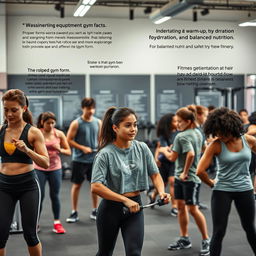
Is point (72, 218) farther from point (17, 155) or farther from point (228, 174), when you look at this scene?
point (228, 174)

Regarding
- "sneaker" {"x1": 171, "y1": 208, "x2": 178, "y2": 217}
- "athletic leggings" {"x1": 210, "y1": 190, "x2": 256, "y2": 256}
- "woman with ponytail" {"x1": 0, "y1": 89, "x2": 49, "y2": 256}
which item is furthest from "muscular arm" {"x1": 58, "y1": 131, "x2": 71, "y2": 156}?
"athletic leggings" {"x1": 210, "y1": 190, "x2": 256, "y2": 256}

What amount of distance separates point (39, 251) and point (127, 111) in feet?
3.95

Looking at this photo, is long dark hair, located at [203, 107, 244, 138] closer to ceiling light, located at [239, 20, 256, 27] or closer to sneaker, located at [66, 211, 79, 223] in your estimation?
ceiling light, located at [239, 20, 256, 27]

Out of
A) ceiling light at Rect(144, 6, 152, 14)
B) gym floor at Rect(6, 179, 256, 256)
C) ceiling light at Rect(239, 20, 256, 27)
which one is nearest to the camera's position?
ceiling light at Rect(239, 20, 256, 27)

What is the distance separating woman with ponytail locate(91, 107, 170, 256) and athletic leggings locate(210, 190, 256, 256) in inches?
21.9

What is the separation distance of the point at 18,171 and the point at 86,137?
2149mm

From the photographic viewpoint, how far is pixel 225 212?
9.89 ft

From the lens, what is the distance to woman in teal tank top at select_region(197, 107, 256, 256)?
303 cm

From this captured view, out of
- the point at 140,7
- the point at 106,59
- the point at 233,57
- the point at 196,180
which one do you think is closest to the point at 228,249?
the point at 196,180

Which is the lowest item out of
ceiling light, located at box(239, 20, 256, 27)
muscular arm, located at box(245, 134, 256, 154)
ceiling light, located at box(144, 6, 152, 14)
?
muscular arm, located at box(245, 134, 256, 154)

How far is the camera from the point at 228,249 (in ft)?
13.5

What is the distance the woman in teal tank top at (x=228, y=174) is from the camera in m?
3.03

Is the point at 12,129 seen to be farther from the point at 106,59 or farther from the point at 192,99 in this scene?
the point at 192,99

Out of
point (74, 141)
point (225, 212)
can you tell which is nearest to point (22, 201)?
point (225, 212)
